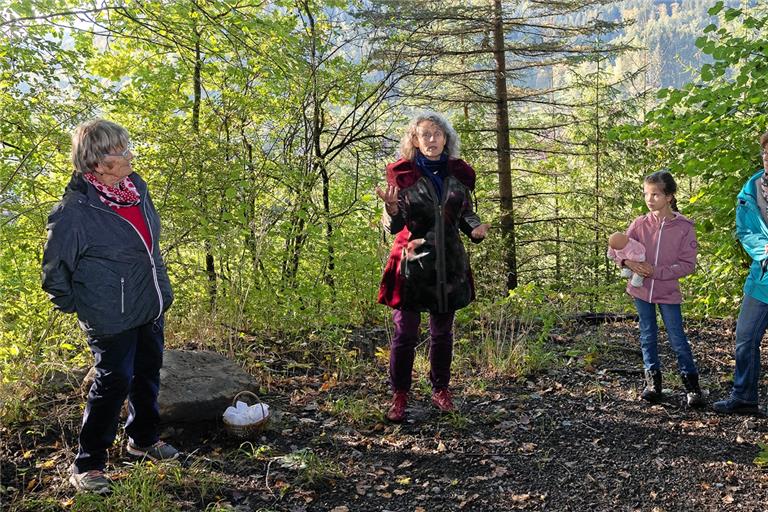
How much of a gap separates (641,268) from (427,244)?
5.24 feet

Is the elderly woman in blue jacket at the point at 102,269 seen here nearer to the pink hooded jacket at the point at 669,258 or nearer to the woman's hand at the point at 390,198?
the woman's hand at the point at 390,198

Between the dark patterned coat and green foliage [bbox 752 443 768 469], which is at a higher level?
the dark patterned coat

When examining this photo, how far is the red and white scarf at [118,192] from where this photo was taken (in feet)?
9.41

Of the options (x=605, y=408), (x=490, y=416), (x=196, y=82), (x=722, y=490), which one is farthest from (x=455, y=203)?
(x=196, y=82)

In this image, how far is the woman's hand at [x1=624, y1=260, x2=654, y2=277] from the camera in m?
4.04

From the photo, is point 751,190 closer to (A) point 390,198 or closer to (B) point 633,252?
(B) point 633,252

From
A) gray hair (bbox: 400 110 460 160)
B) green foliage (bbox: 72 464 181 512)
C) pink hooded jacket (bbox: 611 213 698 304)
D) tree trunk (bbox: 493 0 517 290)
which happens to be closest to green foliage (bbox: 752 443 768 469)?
pink hooded jacket (bbox: 611 213 698 304)

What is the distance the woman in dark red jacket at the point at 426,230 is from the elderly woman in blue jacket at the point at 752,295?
1.79 metres

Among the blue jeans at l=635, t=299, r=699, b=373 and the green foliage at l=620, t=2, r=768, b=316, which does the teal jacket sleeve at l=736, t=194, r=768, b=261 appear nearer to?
the blue jeans at l=635, t=299, r=699, b=373

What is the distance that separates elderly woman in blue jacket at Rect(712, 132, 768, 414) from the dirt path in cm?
17

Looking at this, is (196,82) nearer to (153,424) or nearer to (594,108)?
(153,424)

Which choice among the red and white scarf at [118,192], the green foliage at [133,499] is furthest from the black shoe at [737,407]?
the red and white scarf at [118,192]

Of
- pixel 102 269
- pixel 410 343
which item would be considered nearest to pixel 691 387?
pixel 410 343

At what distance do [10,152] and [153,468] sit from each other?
4417mm
